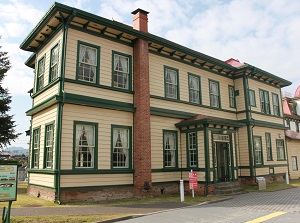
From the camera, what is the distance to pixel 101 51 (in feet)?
46.9

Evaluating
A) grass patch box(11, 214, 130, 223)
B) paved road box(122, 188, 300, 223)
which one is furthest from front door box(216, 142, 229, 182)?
grass patch box(11, 214, 130, 223)

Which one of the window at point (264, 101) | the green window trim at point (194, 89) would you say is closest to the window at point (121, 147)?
the green window trim at point (194, 89)

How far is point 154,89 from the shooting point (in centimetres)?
1625

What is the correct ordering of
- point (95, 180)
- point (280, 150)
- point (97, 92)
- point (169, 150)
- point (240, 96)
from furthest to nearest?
1. point (280, 150)
2. point (240, 96)
3. point (169, 150)
4. point (97, 92)
5. point (95, 180)

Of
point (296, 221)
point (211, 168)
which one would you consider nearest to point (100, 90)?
point (211, 168)

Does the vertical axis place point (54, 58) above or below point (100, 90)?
above

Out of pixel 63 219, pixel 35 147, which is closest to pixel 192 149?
pixel 35 147

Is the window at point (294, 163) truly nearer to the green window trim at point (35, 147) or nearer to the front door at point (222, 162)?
the front door at point (222, 162)

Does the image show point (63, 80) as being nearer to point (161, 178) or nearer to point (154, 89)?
point (154, 89)

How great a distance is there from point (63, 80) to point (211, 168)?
9.00 metres

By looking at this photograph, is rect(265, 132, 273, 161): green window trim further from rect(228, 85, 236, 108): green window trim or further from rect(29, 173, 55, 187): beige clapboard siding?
rect(29, 173, 55, 187): beige clapboard siding

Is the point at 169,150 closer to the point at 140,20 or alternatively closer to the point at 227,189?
the point at 227,189

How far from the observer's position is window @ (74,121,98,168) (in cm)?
1279

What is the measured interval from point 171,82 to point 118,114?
181 inches
